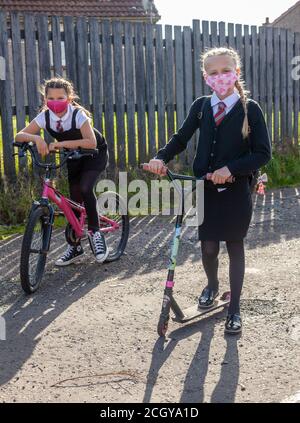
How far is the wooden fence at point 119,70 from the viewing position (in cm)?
749

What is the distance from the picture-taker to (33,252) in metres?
4.89

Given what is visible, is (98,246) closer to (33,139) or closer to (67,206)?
(67,206)

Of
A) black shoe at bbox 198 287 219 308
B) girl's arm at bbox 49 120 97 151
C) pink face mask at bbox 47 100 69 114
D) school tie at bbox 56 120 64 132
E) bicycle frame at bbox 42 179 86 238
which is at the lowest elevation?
black shoe at bbox 198 287 219 308

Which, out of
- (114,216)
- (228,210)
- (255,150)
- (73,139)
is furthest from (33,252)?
(255,150)

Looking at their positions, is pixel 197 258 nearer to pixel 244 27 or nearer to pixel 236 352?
pixel 236 352

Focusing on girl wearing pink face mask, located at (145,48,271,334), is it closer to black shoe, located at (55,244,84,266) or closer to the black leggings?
the black leggings

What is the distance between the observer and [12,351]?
3883 millimetres

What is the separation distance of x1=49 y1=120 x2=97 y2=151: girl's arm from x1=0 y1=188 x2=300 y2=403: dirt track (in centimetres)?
112

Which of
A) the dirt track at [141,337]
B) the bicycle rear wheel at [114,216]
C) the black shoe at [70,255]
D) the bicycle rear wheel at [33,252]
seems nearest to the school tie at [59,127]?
the bicycle rear wheel at [33,252]

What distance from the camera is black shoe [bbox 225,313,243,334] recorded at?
13.3ft

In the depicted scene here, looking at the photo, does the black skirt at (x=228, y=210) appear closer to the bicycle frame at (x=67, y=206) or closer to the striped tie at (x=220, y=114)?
the striped tie at (x=220, y=114)

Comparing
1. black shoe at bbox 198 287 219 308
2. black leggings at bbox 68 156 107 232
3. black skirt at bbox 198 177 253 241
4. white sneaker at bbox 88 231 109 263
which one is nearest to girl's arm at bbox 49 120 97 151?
black leggings at bbox 68 156 107 232
